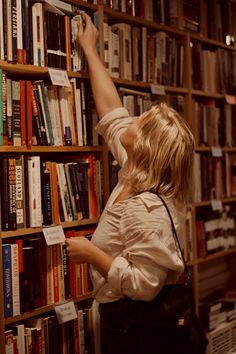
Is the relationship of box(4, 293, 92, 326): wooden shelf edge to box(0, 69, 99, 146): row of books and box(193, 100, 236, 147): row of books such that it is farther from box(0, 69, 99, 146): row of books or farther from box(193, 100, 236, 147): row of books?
box(193, 100, 236, 147): row of books

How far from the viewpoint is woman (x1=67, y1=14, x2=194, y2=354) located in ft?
5.64

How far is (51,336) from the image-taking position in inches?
83.2

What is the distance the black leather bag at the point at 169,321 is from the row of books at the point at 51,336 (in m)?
0.42

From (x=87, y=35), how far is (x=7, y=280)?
Answer: 104 centimetres

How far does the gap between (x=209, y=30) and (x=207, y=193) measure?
3.29ft

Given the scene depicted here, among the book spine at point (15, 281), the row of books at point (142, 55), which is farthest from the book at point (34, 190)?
the row of books at point (142, 55)

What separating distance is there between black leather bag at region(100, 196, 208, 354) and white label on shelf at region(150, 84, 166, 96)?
3.39 feet

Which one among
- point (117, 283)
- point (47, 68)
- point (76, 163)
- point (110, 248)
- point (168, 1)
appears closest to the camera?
point (117, 283)

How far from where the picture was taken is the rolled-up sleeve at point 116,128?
86.0 inches

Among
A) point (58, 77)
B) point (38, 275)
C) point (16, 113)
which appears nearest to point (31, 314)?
point (38, 275)

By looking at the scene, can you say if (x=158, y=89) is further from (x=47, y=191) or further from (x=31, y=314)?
(x=31, y=314)

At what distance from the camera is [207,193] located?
10.3 feet

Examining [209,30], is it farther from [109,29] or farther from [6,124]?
[6,124]

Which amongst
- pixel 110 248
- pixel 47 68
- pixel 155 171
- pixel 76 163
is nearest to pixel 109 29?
pixel 47 68
